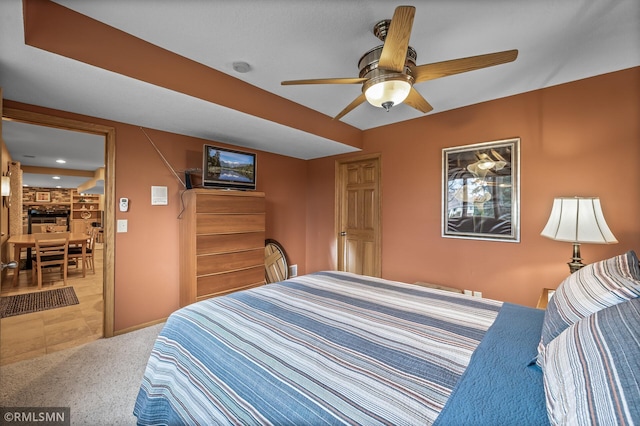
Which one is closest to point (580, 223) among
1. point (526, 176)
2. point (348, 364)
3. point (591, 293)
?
point (526, 176)

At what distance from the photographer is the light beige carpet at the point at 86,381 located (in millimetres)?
1656

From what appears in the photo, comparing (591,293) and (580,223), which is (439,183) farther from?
(591,293)

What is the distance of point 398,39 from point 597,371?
1.51m

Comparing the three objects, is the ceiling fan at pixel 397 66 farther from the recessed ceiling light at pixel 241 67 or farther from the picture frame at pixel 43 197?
the picture frame at pixel 43 197

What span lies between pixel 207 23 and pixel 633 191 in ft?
11.3

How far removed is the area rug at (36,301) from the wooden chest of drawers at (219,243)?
1.88 meters

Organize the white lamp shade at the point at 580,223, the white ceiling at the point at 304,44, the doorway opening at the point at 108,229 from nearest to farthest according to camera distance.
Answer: the white ceiling at the point at 304,44 < the white lamp shade at the point at 580,223 < the doorway opening at the point at 108,229

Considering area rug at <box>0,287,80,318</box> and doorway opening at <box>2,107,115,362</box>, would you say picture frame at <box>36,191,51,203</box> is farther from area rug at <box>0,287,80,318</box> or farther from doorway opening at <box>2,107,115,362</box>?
doorway opening at <box>2,107,115,362</box>

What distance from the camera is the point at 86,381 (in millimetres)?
1927

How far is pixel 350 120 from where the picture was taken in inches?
135

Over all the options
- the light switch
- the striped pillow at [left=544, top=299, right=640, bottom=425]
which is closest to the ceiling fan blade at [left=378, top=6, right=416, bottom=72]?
the striped pillow at [left=544, top=299, right=640, bottom=425]

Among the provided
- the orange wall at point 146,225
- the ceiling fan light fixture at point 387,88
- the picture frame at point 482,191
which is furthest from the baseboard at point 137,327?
the picture frame at point 482,191

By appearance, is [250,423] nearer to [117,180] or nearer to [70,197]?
[117,180]

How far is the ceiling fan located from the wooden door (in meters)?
1.86
